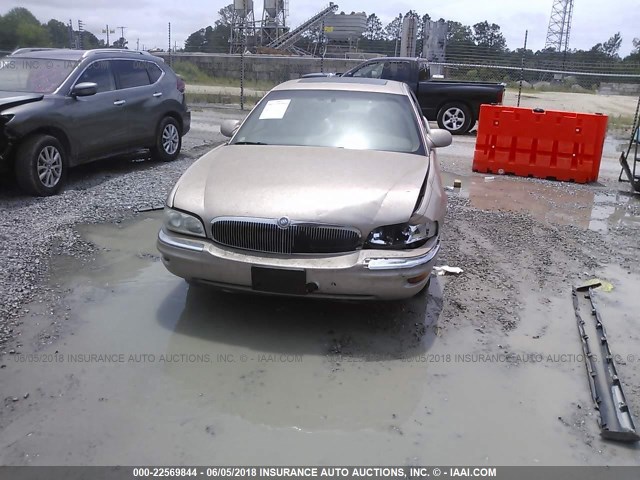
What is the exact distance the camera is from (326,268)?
3580 mm

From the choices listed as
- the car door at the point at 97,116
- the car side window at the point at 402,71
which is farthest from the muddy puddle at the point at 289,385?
the car side window at the point at 402,71

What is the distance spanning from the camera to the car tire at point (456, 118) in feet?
48.0

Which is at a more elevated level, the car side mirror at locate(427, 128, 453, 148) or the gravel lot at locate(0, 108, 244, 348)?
the car side mirror at locate(427, 128, 453, 148)

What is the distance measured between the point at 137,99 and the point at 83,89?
1.28 m

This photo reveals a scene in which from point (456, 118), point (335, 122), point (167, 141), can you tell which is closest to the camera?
point (335, 122)

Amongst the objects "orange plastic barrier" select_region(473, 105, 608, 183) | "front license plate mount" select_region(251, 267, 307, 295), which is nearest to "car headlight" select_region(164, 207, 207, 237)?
"front license plate mount" select_region(251, 267, 307, 295)

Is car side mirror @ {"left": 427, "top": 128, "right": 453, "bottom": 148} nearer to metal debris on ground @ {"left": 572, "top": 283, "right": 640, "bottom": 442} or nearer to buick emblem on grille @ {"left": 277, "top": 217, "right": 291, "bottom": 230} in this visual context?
metal debris on ground @ {"left": 572, "top": 283, "right": 640, "bottom": 442}

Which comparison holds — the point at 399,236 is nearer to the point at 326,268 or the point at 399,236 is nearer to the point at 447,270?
the point at 326,268

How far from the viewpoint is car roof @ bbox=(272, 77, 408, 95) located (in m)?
5.46

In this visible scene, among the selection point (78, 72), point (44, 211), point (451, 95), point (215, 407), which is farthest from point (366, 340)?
point (451, 95)

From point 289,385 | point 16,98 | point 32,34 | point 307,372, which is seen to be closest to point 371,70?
point 16,98

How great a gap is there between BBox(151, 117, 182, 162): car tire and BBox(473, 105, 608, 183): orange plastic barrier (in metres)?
5.00

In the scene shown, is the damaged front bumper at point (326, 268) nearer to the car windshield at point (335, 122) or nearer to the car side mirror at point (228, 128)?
the car windshield at point (335, 122)

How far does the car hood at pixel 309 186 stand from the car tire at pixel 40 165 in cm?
320
